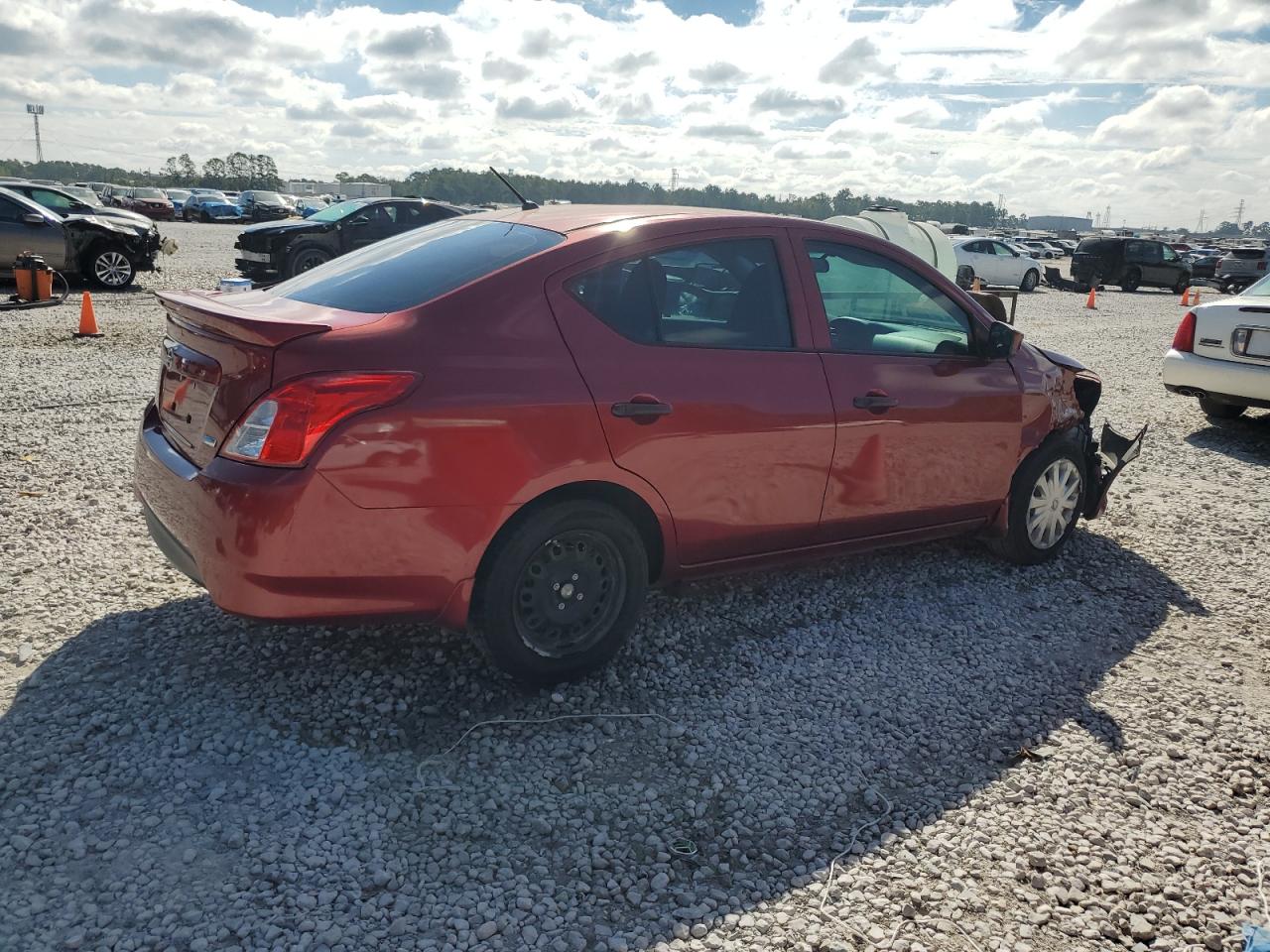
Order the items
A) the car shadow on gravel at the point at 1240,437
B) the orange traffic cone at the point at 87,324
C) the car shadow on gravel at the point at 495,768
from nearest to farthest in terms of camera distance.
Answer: the car shadow on gravel at the point at 495,768 → the car shadow on gravel at the point at 1240,437 → the orange traffic cone at the point at 87,324

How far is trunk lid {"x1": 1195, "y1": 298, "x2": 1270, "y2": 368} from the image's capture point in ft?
26.2

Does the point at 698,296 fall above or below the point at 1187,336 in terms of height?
above

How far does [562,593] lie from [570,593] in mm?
31

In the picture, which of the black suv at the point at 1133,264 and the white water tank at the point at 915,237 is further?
the black suv at the point at 1133,264

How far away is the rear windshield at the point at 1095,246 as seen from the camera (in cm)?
3086

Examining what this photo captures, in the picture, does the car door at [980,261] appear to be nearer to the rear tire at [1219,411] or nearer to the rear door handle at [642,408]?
the rear tire at [1219,411]

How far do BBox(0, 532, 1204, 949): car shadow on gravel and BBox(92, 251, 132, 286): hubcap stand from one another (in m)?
13.4

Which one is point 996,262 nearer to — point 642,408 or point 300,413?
point 642,408

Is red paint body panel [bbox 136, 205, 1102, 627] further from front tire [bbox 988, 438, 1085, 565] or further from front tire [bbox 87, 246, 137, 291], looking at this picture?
front tire [bbox 87, 246, 137, 291]

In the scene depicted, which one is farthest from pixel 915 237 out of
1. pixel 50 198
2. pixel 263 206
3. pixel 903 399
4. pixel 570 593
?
pixel 263 206

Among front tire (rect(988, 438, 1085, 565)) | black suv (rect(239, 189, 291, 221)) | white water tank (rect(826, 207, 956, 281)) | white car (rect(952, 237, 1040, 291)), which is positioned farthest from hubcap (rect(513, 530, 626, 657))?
black suv (rect(239, 189, 291, 221))

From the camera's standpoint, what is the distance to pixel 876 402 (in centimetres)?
421

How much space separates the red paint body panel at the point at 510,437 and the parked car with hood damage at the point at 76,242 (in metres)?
13.1

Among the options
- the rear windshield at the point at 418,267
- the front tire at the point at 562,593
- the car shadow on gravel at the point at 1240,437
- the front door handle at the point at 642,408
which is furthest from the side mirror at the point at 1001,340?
the car shadow on gravel at the point at 1240,437
